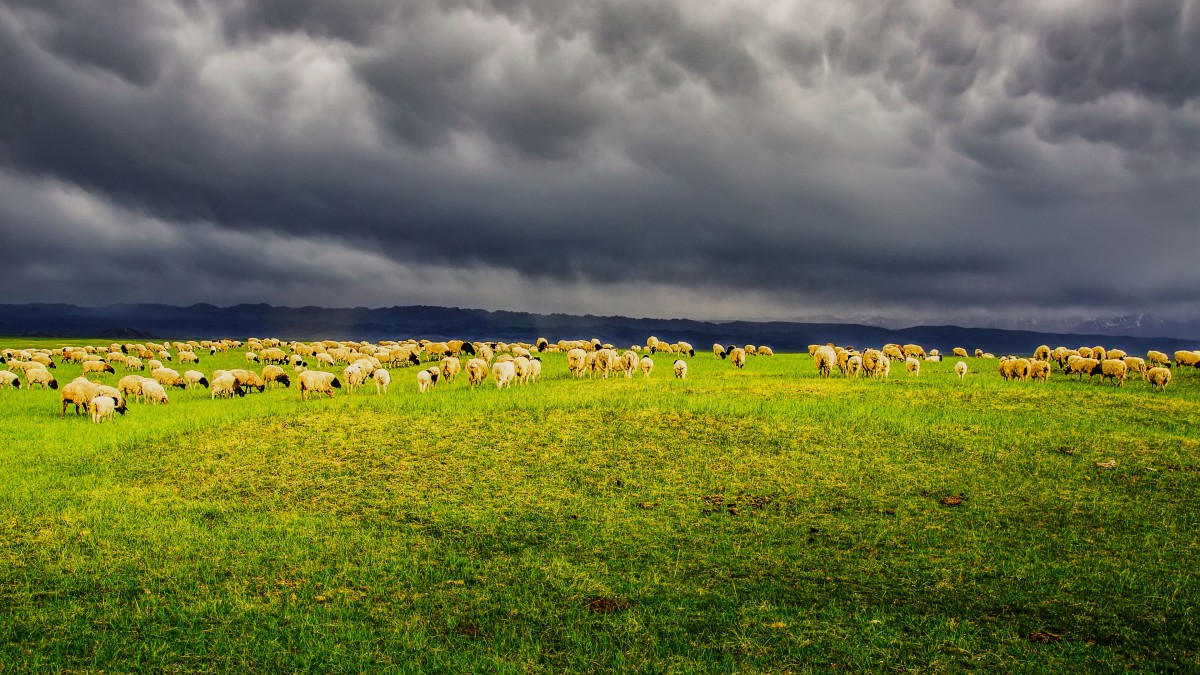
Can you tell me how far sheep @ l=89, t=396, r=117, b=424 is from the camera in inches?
1047

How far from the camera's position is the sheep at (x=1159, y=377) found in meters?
35.2

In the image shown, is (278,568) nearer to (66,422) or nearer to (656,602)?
(656,602)

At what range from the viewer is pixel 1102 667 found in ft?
26.5

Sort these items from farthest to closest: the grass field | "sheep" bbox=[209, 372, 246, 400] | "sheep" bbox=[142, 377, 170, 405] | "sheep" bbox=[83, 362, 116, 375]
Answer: "sheep" bbox=[83, 362, 116, 375]
"sheep" bbox=[209, 372, 246, 400]
"sheep" bbox=[142, 377, 170, 405]
the grass field

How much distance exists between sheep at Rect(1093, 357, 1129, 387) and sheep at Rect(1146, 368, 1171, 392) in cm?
157

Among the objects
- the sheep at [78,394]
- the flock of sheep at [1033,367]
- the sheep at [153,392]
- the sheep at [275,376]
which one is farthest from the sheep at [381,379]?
the flock of sheep at [1033,367]

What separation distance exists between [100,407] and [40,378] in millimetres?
23704

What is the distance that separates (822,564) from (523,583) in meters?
5.93

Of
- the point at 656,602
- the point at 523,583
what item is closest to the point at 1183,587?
the point at 656,602

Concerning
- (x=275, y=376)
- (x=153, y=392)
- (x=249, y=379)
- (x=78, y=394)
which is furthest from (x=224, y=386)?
(x=78, y=394)

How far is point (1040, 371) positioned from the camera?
139ft

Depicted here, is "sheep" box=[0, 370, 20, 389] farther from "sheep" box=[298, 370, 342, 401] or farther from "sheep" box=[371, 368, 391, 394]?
"sheep" box=[371, 368, 391, 394]

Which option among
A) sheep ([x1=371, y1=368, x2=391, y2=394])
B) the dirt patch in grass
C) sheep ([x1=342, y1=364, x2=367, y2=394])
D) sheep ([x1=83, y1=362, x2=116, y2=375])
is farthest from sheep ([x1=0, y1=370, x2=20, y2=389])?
the dirt patch in grass

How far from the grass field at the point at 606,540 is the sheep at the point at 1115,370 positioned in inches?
615
